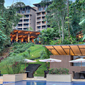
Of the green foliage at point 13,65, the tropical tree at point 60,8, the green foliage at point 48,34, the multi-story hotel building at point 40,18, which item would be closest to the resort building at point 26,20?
the multi-story hotel building at point 40,18

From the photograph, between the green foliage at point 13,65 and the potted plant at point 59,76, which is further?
the green foliage at point 13,65

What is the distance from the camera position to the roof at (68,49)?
17594 mm

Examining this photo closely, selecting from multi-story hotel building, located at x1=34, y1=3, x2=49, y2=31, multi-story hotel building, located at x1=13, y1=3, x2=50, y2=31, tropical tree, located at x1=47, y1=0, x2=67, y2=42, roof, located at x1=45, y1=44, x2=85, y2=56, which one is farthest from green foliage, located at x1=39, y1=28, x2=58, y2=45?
multi-story hotel building, located at x1=13, y1=3, x2=50, y2=31

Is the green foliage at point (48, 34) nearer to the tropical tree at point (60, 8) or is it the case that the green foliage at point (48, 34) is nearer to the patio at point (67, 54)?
the tropical tree at point (60, 8)

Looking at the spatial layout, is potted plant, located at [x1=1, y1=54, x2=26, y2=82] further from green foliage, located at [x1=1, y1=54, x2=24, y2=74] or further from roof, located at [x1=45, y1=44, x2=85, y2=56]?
roof, located at [x1=45, y1=44, x2=85, y2=56]

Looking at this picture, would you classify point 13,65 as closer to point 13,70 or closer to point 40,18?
point 13,70

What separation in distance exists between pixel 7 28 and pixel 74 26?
14.3 metres

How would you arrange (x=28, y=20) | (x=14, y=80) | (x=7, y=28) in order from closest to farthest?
(x=14, y=80)
(x=7, y=28)
(x=28, y=20)

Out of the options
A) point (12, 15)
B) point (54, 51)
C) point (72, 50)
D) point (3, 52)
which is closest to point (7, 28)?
point (12, 15)

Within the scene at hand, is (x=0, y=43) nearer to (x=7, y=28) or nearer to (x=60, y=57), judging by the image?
(x=60, y=57)

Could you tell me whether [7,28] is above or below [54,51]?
above

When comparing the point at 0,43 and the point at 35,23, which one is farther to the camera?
the point at 35,23

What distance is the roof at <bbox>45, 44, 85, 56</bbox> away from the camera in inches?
693

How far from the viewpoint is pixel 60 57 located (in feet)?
63.1
